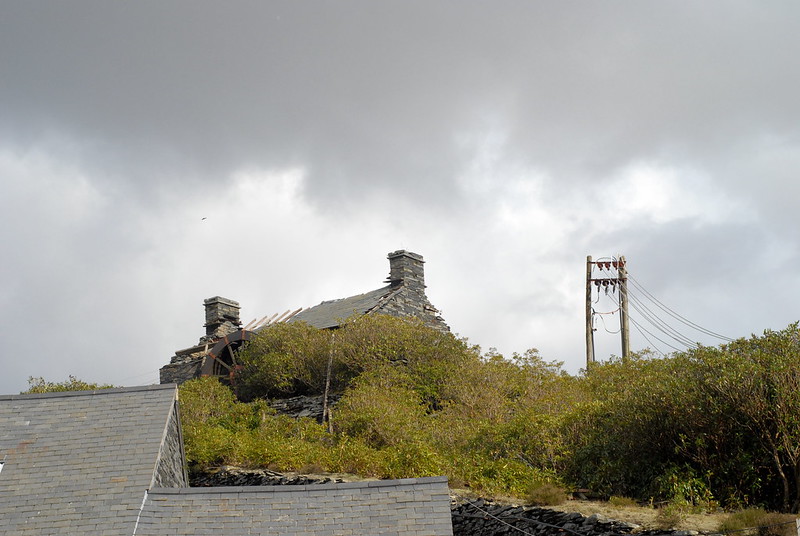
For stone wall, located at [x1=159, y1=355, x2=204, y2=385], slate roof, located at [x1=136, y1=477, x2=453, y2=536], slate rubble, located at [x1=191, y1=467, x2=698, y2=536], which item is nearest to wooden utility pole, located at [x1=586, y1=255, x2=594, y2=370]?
stone wall, located at [x1=159, y1=355, x2=204, y2=385]

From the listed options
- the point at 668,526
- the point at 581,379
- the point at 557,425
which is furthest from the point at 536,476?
the point at 581,379

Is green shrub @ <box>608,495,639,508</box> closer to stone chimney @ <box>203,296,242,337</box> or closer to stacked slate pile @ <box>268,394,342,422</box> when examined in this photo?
stacked slate pile @ <box>268,394,342,422</box>

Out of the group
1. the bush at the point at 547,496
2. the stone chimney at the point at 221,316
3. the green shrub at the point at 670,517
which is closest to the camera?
the green shrub at the point at 670,517

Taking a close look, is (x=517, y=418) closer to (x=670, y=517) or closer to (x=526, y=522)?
(x=526, y=522)

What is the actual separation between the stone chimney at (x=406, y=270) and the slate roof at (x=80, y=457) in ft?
65.9

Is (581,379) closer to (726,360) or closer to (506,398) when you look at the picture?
(506,398)

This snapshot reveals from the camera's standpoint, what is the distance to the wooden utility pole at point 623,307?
107 ft

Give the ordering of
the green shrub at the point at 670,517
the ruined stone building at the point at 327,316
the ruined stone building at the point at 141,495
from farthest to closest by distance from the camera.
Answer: the ruined stone building at the point at 327,316 < the green shrub at the point at 670,517 < the ruined stone building at the point at 141,495

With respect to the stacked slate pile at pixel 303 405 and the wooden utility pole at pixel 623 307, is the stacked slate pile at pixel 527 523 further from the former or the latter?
the wooden utility pole at pixel 623 307

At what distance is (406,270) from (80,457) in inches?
889

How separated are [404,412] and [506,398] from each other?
3.58 metres

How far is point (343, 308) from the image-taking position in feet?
124

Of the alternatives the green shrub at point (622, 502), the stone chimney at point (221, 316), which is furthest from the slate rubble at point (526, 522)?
the stone chimney at point (221, 316)

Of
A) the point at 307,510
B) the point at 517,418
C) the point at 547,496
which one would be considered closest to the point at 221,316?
the point at 517,418
